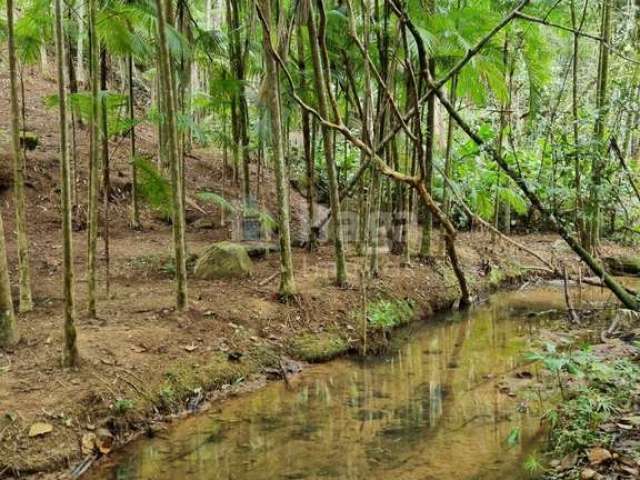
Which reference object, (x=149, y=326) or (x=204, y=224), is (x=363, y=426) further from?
(x=204, y=224)

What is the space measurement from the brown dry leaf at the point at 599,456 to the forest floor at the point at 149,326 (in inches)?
156

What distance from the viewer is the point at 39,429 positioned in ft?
16.3

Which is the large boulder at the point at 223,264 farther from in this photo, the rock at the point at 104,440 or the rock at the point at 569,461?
the rock at the point at 569,461

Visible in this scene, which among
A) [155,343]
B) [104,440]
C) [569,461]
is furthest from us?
[155,343]

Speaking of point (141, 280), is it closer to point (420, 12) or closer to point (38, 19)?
point (38, 19)

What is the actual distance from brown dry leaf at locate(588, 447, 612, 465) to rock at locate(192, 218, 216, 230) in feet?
34.0

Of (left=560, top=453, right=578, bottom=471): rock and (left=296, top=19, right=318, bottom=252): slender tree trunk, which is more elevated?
(left=296, top=19, right=318, bottom=252): slender tree trunk

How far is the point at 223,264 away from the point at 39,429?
466 cm

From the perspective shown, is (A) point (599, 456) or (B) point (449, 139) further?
(B) point (449, 139)

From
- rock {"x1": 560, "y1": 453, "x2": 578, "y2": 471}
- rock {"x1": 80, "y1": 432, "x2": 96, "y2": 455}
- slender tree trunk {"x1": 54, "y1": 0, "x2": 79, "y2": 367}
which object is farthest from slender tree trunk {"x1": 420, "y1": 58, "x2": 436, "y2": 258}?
rock {"x1": 80, "y1": 432, "x2": 96, "y2": 455}

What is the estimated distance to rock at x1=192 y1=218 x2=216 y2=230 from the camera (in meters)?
13.4

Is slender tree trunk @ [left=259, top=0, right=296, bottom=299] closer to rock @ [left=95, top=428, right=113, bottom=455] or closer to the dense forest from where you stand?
the dense forest

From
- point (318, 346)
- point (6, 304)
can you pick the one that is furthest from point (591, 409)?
point (6, 304)

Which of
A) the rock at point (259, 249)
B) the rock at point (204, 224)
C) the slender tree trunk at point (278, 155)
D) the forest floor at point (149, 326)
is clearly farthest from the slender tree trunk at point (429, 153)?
the rock at point (204, 224)
